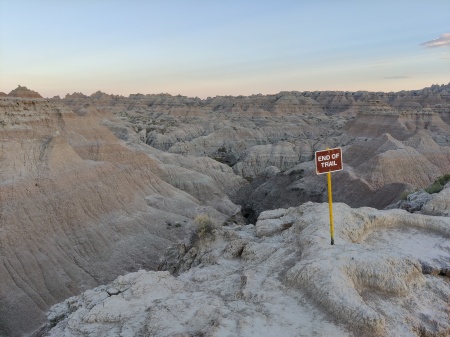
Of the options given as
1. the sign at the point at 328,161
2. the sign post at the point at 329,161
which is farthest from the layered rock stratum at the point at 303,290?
the sign at the point at 328,161

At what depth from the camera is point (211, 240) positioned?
14.2 meters

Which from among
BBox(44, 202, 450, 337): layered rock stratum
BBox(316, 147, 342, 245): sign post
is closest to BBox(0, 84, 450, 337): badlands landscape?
BBox(44, 202, 450, 337): layered rock stratum

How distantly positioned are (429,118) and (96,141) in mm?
62547

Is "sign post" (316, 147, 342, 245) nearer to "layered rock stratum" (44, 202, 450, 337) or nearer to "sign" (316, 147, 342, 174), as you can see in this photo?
"sign" (316, 147, 342, 174)

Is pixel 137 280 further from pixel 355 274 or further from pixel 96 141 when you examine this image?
pixel 96 141

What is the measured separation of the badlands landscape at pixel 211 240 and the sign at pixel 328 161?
6.39ft

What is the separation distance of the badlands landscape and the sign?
195 centimetres

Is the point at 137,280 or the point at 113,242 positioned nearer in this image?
the point at 137,280

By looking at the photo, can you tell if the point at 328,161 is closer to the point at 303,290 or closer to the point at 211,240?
the point at 303,290

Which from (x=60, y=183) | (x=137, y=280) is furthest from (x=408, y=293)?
(x=60, y=183)

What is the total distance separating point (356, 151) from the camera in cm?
4306

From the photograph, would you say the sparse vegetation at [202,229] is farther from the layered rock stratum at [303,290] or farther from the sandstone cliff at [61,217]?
the sandstone cliff at [61,217]

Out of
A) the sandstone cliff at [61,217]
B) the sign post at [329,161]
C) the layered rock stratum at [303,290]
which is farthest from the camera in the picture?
the sandstone cliff at [61,217]

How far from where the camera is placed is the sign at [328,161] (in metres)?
10.0
